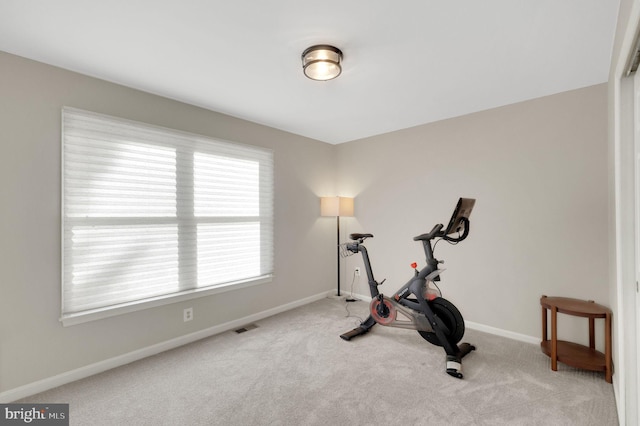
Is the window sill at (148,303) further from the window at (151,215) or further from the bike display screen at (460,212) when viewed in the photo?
the bike display screen at (460,212)

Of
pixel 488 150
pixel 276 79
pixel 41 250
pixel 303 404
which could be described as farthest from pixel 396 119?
pixel 41 250

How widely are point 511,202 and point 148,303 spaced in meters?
3.66

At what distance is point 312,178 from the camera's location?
434 centimetres

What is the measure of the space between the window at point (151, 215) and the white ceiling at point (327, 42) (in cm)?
53

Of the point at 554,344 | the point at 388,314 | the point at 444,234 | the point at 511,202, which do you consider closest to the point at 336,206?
A: the point at 388,314

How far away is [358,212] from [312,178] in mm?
861

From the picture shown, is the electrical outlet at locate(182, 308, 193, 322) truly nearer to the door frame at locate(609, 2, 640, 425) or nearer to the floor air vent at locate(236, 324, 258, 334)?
the floor air vent at locate(236, 324, 258, 334)

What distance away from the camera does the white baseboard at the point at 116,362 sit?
206 cm

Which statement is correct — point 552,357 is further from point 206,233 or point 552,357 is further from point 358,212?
point 206,233

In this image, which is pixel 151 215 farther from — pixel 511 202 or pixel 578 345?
pixel 578 345

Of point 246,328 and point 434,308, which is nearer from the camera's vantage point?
point 434,308

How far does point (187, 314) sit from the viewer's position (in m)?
2.96

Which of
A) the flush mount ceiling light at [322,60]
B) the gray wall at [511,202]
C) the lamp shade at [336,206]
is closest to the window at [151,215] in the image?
the lamp shade at [336,206]

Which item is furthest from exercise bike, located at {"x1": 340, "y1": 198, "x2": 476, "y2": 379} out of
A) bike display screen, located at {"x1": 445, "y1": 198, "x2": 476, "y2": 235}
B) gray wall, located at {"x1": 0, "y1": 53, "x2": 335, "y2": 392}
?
gray wall, located at {"x1": 0, "y1": 53, "x2": 335, "y2": 392}
